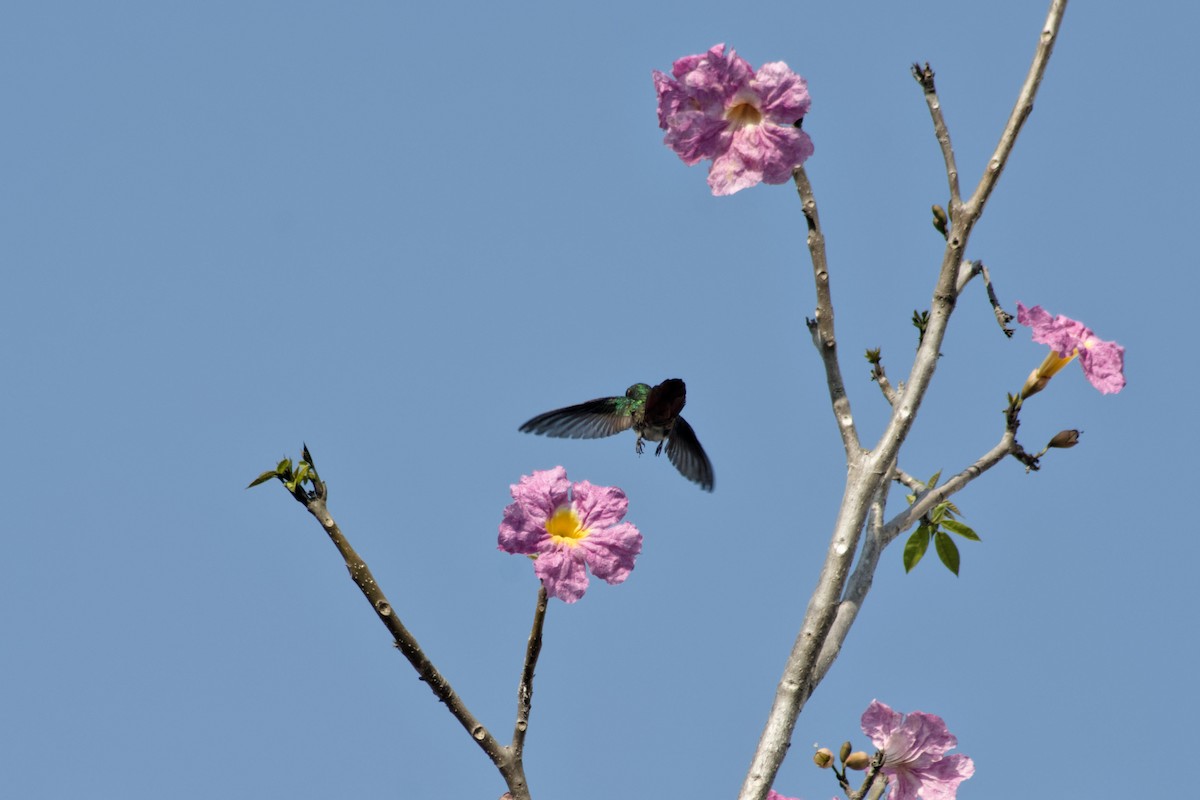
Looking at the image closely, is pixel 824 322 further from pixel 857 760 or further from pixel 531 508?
pixel 857 760

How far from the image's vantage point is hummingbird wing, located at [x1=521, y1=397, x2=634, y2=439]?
301 inches

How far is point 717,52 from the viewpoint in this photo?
458 cm

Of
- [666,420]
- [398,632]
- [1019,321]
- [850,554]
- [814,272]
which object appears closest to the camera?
[398,632]

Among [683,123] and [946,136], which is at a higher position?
[683,123]

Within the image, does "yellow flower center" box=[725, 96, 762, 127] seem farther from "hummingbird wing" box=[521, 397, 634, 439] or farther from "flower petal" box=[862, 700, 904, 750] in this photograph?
"hummingbird wing" box=[521, 397, 634, 439]

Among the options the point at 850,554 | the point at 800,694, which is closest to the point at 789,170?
the point at 850,554

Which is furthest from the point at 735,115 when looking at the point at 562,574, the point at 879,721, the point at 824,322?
the point at 879,721

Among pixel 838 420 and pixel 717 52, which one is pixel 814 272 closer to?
pixel 838 420

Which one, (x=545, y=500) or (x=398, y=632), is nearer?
(x=398, y=632)

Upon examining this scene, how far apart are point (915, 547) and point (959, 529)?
0.20 meters

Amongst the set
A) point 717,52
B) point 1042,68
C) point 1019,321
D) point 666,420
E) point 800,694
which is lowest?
point 800,694

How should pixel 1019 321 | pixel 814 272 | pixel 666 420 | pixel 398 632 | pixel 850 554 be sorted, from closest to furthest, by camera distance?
pixel 398 632
pixel 850 554
pixel 814 272
pixel 1019 321
pixel 666 420

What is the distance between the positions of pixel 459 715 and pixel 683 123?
7.09 feet

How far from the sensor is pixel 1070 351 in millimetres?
5281
